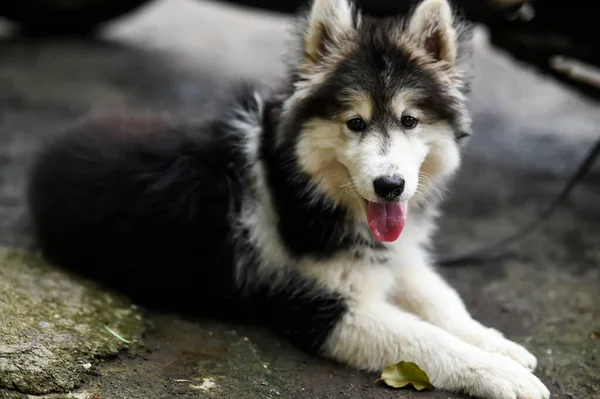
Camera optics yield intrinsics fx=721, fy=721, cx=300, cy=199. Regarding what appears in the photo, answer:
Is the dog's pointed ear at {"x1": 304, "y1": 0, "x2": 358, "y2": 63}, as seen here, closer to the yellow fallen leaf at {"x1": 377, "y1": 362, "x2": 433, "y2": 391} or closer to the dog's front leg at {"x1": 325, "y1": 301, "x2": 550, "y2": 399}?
the dog's front leg at {"x1": 325, "y1": 301, "x2": 550, "y2": 399}

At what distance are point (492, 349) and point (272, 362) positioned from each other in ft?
3.84

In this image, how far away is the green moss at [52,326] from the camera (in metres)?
3.24

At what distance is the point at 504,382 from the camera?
348 cm

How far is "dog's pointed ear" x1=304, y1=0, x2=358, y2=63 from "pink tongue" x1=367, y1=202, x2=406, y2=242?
88cm

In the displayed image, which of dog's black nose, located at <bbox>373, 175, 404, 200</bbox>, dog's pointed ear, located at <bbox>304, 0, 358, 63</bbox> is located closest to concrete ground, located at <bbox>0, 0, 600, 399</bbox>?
dog's black nose, located at <bbox>373, 175, 404, 200</bbox>

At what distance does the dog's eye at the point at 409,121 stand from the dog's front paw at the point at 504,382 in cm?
123

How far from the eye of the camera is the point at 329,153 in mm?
3758

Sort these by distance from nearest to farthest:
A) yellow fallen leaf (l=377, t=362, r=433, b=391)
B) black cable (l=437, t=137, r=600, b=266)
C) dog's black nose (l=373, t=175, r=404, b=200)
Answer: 1. dog's black nose (l=373, t=175, r=404, b=200)
2. yellow fallen leaf (l=377, t=362, r=433, b=391)
3. black cable (l=437, t=137, r=600, b=266)

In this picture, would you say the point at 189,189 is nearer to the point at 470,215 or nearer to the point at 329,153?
the point at 329,153

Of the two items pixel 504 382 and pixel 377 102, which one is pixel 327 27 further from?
pixel 504 382

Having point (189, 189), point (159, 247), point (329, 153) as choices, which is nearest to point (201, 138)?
point (189, 189)

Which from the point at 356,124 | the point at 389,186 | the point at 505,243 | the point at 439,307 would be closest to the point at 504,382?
the point at 439,307

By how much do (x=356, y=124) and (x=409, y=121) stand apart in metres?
0.28

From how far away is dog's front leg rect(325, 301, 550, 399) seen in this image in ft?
11.5
